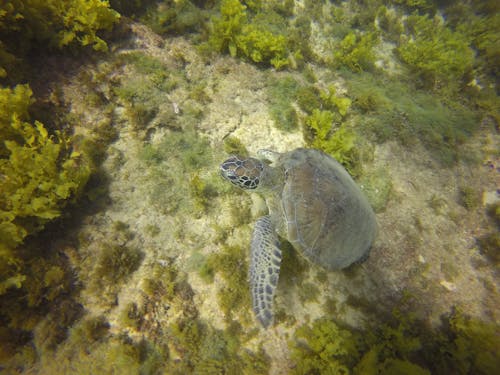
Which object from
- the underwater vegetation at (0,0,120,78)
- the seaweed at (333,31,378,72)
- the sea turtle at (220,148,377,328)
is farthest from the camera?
the seaweed at (333,31,378,72)

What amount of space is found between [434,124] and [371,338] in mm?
4601

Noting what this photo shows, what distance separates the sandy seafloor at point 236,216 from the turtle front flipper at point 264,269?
35cm

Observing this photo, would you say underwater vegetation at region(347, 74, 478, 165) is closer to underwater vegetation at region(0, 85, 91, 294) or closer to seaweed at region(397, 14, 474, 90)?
seaweed at region(397, 14, 474, 90)

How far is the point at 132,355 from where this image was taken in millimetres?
2695

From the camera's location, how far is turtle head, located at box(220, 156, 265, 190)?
3.49 meters

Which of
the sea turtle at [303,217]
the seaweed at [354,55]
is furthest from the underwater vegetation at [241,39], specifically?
the sea turtle at [303,217]

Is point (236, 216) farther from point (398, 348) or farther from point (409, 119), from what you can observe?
point (409, 119)

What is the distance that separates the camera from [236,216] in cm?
367

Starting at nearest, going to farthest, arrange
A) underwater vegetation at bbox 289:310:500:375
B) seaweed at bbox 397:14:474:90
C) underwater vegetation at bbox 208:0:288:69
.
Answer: underwater vegetation at bbox 289:310:500:375 < underwater vegetation at bbox 208:0:288:69 < seaweed at bbox 397:14:474:90

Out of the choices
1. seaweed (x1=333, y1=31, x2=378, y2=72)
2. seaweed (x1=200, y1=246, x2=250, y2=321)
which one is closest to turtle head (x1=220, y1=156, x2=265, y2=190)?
seaweed (x1=200, y1=246, x2=250, y2=321)

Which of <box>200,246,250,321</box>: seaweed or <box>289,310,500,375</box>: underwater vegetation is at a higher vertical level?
<box>289,310,500,375</box>: underwater vegetation

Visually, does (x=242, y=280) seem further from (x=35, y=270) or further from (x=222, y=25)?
(x=222, y=25)

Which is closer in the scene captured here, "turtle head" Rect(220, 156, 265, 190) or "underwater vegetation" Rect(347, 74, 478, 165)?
"turtle head" Rect(220, 156, 265, 190)

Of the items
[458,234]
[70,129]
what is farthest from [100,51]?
[458,234]
